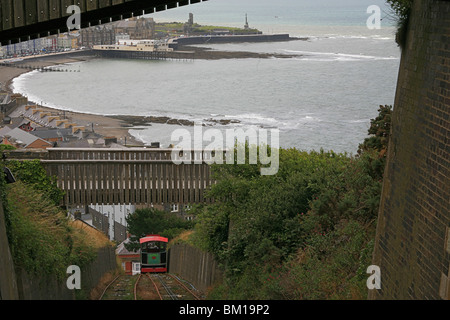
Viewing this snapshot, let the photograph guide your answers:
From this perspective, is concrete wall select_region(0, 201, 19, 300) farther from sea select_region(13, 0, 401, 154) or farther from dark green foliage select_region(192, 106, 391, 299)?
sea select_region(13, 0, 401, 154)

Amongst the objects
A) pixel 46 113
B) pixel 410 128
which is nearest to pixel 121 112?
pixel 46 113

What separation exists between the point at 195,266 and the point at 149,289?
1941mm

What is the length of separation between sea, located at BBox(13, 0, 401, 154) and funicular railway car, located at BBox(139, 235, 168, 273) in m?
24.1

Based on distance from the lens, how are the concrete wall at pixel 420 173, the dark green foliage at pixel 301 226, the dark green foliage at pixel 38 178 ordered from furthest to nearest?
the dark green foliage at pixel 38 178 → the dark green foliage at pixel 301 226 → the concrete wall at pixel 420 173

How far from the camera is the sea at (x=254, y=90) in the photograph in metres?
66.6

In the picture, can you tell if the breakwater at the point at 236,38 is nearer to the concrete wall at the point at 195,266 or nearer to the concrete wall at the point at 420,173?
the concrete wall at the point at 195,266

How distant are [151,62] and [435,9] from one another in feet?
481

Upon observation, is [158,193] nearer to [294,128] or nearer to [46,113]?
[294,128]

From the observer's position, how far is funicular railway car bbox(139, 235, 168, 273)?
27.9m

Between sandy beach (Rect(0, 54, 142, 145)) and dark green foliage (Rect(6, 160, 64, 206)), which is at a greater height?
dark green foliage (Rect(6, 160, 64, 206))

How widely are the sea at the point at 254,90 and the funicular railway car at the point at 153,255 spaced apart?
24.1 metres

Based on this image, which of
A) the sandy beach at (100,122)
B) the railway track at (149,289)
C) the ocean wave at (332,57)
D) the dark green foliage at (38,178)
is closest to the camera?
the railway track at (149,289)

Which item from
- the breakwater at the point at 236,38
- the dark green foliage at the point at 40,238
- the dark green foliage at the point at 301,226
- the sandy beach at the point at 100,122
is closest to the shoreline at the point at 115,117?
the sandy beach at the point at 100,122

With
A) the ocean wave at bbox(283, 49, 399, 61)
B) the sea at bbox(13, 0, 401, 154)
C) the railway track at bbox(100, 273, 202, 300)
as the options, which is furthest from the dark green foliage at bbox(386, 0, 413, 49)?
the ocean wave at bbox(283, 49, 399, 61)
